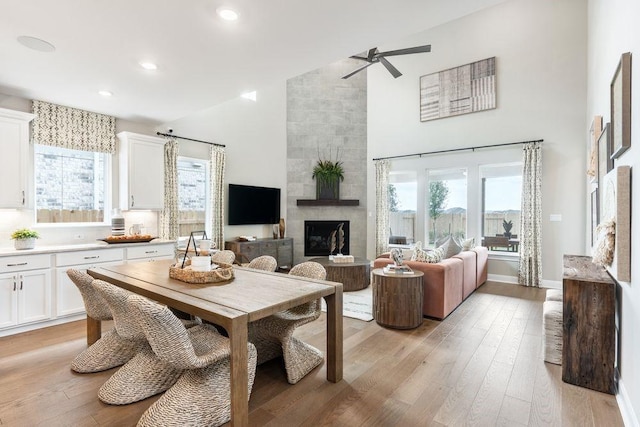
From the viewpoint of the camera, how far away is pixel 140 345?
2.46m

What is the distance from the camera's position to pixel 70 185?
426 centimetres

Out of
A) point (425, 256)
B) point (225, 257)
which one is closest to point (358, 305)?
point (425, 256)

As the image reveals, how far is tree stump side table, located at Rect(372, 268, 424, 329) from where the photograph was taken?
348 cm

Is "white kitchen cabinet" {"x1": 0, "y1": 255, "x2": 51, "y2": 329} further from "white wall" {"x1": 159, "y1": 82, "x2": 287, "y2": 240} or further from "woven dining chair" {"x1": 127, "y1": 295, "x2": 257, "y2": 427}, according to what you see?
"white wall" {"x1": 159, "y1": 82, "x2": 287, "y2": 240}

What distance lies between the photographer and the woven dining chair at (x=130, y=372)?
6.95ft

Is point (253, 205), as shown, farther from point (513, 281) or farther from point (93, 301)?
point (513, 281)

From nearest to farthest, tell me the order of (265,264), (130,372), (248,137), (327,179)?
1. (130,372)
2. (265,264)
3. (248,137)
4. (327,179)

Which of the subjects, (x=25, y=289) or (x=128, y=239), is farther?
(x=128, y=239)

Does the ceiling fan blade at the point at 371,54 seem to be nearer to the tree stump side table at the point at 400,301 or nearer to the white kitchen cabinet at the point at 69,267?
the tree stump side table at the point at 400,301

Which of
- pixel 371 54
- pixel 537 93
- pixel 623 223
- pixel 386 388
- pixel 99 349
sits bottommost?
pixel 386 388

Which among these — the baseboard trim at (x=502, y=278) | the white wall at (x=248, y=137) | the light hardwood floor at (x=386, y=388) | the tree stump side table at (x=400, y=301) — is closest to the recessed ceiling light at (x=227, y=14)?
the light hardwood floor at (x=386, y=388)

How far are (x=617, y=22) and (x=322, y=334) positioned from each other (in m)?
3.75

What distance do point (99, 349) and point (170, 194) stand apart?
2853 millimetres

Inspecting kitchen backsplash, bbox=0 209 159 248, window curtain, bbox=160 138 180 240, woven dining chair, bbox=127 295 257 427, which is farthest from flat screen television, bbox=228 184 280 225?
woven dining chair, bbox=127 295 257 427
